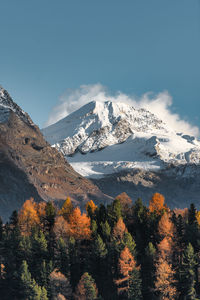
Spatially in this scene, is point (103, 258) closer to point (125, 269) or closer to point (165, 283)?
point (125, 269)

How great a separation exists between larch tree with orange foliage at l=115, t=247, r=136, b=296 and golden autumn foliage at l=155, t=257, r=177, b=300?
262 inches

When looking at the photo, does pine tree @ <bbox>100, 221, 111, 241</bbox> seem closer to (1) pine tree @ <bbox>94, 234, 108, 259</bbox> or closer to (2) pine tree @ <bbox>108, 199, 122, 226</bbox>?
(1) pine tree @ <bbox>94, 234, 108, 259</bbox>

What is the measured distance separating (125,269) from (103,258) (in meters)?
→ 7.43

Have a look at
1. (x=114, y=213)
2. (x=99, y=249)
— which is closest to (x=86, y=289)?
(x=99, y=249)

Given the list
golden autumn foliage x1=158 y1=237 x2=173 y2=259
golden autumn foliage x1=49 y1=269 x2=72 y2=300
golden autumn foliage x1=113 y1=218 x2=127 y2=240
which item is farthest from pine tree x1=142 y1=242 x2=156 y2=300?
golden autumn foliage x1=49 y1=269 x2=72 y2=300

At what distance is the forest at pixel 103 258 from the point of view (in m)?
99.8

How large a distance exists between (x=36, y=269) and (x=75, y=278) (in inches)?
414

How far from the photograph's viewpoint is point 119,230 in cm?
11169

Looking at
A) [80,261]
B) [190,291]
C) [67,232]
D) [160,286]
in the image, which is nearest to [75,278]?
[80,261]

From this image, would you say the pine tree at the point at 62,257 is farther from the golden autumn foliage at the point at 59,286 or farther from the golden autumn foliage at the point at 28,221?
the golden autumn foliage at the point at 28,221

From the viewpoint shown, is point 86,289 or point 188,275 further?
point 86,289

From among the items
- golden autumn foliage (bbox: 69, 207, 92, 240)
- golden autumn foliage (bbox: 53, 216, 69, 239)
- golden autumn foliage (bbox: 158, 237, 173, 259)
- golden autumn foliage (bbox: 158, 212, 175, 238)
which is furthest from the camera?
golden autumn foliage (bbox: 69, 207, 92, 240)

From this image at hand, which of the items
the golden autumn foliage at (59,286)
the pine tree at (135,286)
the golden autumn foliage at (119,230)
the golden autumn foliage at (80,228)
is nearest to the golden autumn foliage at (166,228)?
the golden autumn foliage at (119,230)

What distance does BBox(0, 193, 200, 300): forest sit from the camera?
99812mm
